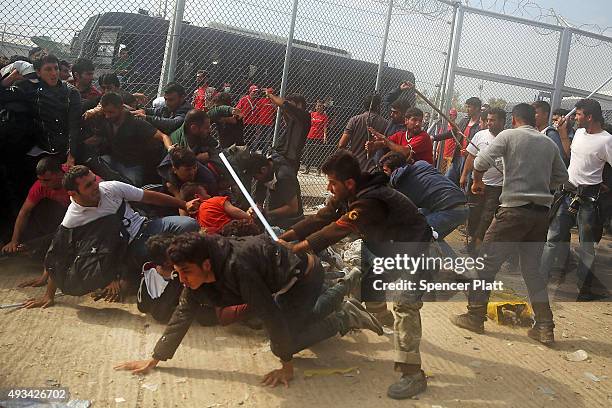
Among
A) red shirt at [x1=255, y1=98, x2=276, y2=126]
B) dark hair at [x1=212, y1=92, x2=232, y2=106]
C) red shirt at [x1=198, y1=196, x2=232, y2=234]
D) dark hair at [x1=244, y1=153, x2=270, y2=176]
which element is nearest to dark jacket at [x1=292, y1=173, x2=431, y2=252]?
red shirt at [x1=198, y1=196, x2=232, y2=234]

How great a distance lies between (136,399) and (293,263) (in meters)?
1.15

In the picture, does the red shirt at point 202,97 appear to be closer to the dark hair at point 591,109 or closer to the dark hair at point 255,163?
the dark hair at point 255,163

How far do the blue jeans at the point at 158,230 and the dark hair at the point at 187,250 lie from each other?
150 cm

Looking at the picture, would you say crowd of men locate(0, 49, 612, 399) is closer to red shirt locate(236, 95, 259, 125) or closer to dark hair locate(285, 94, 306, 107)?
dark hair locate(285, 94, 306, 107)

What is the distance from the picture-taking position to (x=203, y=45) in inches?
269

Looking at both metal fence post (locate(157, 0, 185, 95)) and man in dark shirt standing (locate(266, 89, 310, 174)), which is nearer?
metal fence post (locate(157, 0, 185, 95))

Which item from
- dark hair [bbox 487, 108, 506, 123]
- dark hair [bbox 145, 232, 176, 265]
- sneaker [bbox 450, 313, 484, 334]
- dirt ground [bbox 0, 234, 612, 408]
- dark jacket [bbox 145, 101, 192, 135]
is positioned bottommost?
dirt ground [bbox 0, 234, 612, 408]

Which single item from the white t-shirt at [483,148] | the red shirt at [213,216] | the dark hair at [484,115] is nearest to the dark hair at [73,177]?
the red shirt at [213,216]

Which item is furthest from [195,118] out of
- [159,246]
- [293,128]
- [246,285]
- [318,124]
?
[318,124]

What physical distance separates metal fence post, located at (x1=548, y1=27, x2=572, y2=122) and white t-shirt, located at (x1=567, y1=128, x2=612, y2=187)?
6.78 feet

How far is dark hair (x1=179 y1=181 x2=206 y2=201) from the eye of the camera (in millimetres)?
4578

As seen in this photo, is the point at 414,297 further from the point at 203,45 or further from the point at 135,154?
the point at 203,45

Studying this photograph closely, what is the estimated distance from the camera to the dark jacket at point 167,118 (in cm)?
532

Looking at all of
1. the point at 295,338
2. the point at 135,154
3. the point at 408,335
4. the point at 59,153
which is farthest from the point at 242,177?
the point at 408,335
